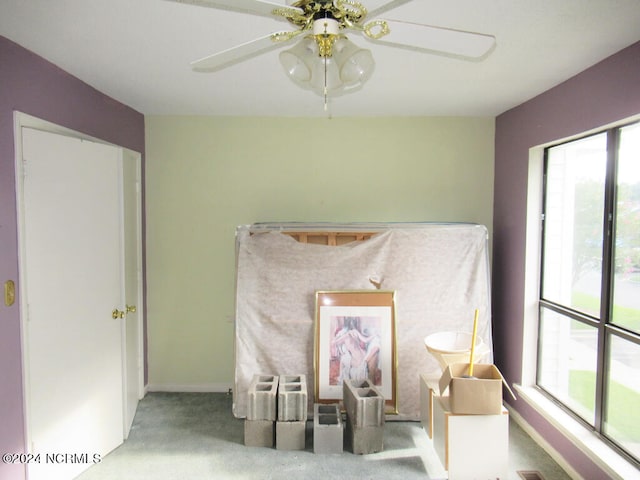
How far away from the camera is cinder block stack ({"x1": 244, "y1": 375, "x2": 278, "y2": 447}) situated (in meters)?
2.96

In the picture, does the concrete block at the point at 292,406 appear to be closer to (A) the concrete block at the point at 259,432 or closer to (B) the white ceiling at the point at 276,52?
(A) the concrete block at the point at 259,432

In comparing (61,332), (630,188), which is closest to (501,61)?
(630,188)

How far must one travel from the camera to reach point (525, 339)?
3.29m

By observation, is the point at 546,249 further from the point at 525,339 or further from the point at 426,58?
the point at 426,58

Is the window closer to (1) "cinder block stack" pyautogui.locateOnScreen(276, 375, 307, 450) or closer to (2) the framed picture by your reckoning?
(2) the framed picture

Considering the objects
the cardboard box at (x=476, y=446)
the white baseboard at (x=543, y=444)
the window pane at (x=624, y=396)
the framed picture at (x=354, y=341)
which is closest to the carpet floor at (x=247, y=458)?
the white baseboard at (x=543, y=444)

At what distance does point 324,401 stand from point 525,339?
64.8 inches

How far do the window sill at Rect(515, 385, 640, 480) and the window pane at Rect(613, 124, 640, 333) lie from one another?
719 millimetres

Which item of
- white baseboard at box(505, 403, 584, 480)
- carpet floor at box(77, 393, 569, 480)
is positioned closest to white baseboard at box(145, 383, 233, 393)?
carpet floor at box(77, 393, 569, 480)

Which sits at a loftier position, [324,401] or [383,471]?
[324,401]

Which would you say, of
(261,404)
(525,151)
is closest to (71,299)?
(261,404)

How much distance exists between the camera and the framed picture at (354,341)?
333 centimetres

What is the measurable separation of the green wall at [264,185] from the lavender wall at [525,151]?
0.28 m

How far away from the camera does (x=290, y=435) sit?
296 centimetres
